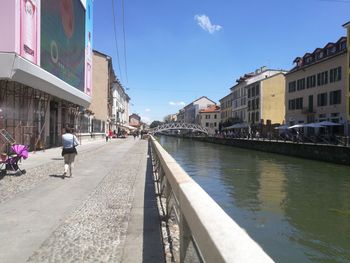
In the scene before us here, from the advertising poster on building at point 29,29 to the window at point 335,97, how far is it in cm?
3408

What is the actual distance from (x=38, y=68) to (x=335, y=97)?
35.6 m

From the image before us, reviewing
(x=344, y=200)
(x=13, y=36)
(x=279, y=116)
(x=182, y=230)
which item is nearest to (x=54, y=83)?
(x=13, y=36)

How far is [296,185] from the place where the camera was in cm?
2145

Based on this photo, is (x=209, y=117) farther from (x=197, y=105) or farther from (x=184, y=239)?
(x=184, y=239)

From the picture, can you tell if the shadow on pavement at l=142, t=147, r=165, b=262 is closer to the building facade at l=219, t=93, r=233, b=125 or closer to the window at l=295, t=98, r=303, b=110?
the window at l=295, t=98, r=303, b=110

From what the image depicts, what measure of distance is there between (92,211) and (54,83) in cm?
1900

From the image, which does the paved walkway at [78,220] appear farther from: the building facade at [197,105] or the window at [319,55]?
the building facade at [197,105]

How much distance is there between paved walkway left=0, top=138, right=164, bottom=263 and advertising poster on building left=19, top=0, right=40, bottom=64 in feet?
33.3

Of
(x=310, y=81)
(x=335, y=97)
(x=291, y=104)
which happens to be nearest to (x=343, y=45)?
(x=335, y=97)

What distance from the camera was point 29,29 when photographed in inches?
910

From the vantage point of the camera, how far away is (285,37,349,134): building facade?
47688 millimetres

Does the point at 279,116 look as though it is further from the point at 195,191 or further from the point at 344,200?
the point at 195,191

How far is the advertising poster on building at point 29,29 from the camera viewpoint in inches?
854

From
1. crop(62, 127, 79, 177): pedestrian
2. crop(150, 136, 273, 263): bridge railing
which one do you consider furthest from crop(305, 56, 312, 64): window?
crop(150, 136, 273, 263): bridge railing
